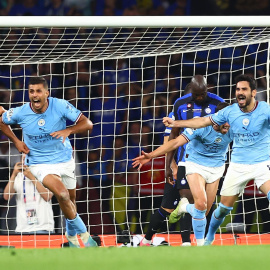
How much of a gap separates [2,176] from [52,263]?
520cm

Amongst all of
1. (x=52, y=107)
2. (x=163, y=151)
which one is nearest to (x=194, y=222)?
(x=163, y=151)

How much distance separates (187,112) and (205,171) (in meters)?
0.57

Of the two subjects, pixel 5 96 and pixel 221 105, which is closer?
pixel 221 105

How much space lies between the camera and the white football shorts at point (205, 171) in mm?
A: 6668

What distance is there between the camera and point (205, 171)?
6707 mm

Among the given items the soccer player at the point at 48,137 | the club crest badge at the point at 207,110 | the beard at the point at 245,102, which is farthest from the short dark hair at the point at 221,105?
the soccer player at the point at 48,137

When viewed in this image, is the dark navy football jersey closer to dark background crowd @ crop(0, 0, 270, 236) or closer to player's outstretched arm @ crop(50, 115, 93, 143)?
player's outstretched arm @ crop(50, 115, 93, 143)

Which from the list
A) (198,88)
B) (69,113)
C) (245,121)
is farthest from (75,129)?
(245,121)

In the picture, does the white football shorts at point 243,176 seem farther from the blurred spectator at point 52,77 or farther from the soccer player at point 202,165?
the blurred spectator at point 52,77

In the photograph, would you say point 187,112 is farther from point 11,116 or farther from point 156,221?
point 11,116

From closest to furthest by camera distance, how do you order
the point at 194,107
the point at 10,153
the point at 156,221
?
the point at 194,107, the point at 156,221, the point at 10,153
